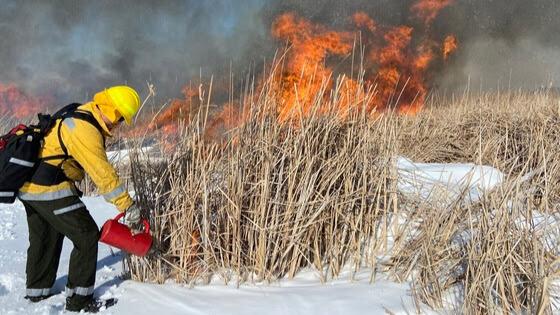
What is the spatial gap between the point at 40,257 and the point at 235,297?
4.56 ft

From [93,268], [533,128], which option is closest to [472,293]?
[93,268]

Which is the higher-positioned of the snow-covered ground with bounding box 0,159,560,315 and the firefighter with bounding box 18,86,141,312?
the firefighter with bounding box 18,86,141,312

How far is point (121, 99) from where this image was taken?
317cm

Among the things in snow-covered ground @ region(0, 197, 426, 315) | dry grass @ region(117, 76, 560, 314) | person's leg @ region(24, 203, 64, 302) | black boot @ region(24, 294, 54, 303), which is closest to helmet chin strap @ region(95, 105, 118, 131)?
dry grass @ region(117, 76, 560, 314)

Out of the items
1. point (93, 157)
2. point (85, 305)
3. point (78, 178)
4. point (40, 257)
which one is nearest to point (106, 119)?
point (93, 157)

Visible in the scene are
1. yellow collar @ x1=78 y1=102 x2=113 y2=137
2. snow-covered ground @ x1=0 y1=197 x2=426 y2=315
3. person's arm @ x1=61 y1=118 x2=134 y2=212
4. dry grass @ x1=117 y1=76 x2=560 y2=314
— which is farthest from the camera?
dry grass @ x1=117 y1=76 x2=560 y2=314

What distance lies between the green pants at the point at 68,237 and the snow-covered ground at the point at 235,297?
0.14 m

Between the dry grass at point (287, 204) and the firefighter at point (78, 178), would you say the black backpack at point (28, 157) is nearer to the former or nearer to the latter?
the firefighter at point (78, 178)

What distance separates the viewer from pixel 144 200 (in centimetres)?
356

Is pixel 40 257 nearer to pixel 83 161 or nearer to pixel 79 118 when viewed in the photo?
pixel 83 161

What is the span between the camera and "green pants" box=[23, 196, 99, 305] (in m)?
3.21

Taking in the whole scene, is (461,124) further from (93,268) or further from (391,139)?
(93,268)

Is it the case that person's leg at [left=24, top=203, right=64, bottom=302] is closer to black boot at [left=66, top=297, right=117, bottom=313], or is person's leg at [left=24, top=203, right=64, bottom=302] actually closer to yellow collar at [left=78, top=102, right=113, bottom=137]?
black boot at [left=66, top=297, right=117, bottom=313]

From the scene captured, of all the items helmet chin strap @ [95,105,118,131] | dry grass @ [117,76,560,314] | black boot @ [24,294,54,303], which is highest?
helmet chin strap @ [95,105,118,131]
